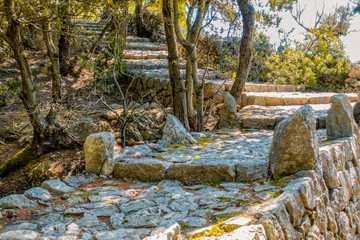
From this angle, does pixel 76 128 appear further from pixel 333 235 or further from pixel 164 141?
pixel 333 235

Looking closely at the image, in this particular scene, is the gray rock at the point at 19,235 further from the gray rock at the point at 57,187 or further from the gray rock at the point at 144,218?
the gray rock at the point at 57,187

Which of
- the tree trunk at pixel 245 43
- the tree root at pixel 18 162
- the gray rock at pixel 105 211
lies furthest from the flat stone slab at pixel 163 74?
the gray rock at pixel 105 211

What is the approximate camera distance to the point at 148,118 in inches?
319

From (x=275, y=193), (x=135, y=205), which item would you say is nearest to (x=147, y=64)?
(x=135, y=205)

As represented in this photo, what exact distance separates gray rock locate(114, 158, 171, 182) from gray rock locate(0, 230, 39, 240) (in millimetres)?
2142

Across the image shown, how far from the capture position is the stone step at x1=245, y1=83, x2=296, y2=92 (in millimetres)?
11819

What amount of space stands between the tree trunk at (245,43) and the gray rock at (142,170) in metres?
5.09

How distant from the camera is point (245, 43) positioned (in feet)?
29.8

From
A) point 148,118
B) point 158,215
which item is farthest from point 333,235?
point 148,118

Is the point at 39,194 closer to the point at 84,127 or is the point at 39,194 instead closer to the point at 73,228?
the point at 73,228

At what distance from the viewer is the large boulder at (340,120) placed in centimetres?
590

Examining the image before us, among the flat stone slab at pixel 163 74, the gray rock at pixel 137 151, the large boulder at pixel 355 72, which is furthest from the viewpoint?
the large boulder at pixel 355 72

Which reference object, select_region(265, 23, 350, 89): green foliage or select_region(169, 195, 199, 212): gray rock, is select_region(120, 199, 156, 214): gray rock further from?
select_region(265, 23, 350, 89): green foliage

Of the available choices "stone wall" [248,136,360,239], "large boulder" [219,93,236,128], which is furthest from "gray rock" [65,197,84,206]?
"large boulder" [219,93,236,128]
